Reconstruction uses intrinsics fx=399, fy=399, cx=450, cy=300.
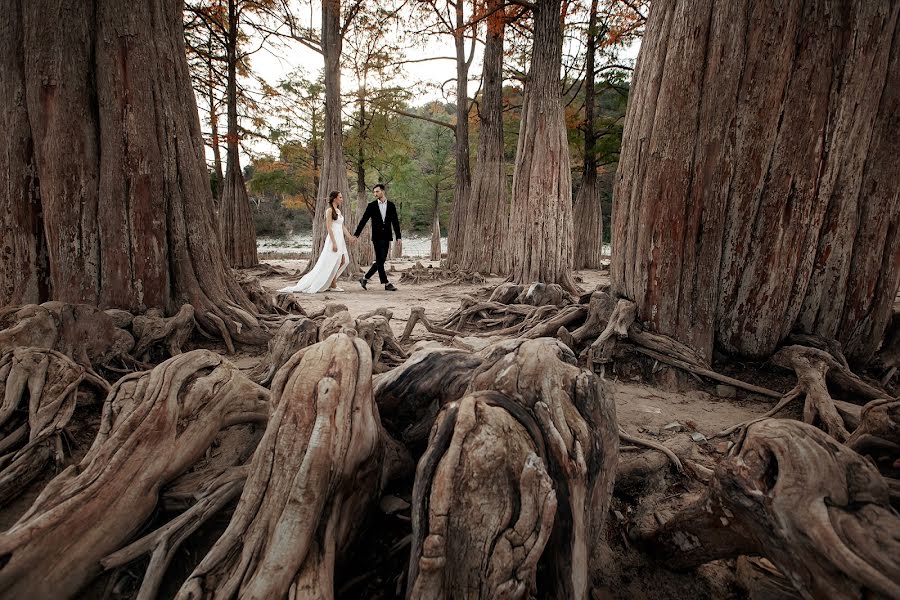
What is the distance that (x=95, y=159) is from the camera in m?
3.07

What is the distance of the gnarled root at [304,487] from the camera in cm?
112

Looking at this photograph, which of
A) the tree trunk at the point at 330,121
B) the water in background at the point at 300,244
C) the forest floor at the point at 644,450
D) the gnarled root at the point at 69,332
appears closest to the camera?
the forest floor at the point at 644,450

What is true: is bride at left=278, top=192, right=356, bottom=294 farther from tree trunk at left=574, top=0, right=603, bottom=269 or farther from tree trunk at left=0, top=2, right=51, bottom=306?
tree trunk at left=574, top=0, right=603, bottom=269

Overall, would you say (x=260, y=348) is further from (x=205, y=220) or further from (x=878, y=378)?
(x=878, y=378)

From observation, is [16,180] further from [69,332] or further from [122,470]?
[122,470]

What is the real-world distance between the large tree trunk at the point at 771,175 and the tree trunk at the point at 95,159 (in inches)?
148

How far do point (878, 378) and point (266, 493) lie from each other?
405cm

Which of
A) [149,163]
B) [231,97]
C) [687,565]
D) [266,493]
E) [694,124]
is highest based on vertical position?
[231,97]

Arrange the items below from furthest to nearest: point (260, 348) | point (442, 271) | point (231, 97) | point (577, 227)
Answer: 1. point (577, 227)
2. point (231, 97)
3. point (442, 271)
4. point (260, 348)

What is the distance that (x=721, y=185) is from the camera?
2.79m

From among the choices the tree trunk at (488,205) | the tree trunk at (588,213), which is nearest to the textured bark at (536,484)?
the tree trunk at (488,205)

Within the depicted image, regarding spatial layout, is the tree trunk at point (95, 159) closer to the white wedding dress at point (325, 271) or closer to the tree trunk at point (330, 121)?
the white wedding dress at point (325, 271)

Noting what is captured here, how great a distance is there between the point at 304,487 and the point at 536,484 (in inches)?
27.5

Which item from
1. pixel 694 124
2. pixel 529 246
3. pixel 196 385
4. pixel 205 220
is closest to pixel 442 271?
pixel 529 246
